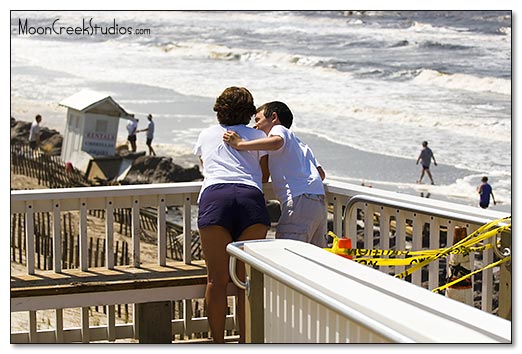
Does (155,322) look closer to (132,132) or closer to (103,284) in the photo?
(103,284)

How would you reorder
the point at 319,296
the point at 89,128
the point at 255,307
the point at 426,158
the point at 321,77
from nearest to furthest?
the point at 319,296 → the point at 255,307 → the point at 426,158 → the point at 89,128 → the point at 321,77

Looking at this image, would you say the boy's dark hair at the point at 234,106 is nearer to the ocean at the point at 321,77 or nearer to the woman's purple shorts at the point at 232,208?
the woman's purple shorts at the point at 232,208

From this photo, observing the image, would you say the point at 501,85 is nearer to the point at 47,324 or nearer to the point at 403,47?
the point at 403,47

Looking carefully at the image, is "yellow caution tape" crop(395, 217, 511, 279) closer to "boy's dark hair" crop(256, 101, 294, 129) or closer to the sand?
"boy's dark hair" crop(256, 101, 294, 129)

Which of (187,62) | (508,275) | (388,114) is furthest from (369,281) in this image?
(187,62)

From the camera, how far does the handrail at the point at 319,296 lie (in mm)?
2557

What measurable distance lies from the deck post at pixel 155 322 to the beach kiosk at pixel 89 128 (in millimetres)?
20372

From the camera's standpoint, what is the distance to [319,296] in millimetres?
2881

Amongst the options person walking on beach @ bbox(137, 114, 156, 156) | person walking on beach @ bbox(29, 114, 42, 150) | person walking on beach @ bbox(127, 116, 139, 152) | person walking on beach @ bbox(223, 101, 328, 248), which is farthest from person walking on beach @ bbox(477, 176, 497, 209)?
person walking on beach @ bbox(223, 101, 328, 248)

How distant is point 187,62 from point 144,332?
27427mm

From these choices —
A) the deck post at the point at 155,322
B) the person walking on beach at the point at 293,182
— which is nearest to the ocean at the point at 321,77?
the deck post at the point at 155,322

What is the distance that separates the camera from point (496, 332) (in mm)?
2572

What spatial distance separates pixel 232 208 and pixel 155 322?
37.4 inches

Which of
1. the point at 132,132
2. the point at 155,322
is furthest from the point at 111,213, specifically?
the point at 132,132
